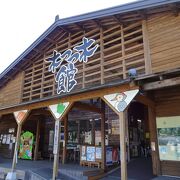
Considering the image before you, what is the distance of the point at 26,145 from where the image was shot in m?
14.3

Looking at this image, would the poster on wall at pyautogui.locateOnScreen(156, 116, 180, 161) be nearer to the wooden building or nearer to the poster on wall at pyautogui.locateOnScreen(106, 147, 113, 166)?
the wooden building

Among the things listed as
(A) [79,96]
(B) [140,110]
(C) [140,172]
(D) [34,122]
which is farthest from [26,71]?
(C) [140,172]

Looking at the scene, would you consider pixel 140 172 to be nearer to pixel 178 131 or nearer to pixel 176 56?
pixel 178 131

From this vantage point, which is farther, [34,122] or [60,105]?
[34,122]

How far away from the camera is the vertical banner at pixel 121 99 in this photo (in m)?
6.71

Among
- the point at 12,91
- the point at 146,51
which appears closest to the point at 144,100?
the point at 146,51

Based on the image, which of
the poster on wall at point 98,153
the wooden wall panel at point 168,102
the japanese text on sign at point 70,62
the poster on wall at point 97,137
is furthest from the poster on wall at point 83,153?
the wooden wall panel at point 168,102

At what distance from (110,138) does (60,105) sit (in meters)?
3.66

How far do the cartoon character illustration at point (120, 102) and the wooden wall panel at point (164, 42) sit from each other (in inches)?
49.7

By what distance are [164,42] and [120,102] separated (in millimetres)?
2352

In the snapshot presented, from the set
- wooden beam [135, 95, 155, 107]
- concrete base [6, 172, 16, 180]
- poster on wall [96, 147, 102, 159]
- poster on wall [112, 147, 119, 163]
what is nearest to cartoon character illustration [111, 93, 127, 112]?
wooden beam [135, 95, 155, 107]

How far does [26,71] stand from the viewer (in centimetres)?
1278

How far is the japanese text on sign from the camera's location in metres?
9.17

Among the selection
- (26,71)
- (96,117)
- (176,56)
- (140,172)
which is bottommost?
(140,172)
